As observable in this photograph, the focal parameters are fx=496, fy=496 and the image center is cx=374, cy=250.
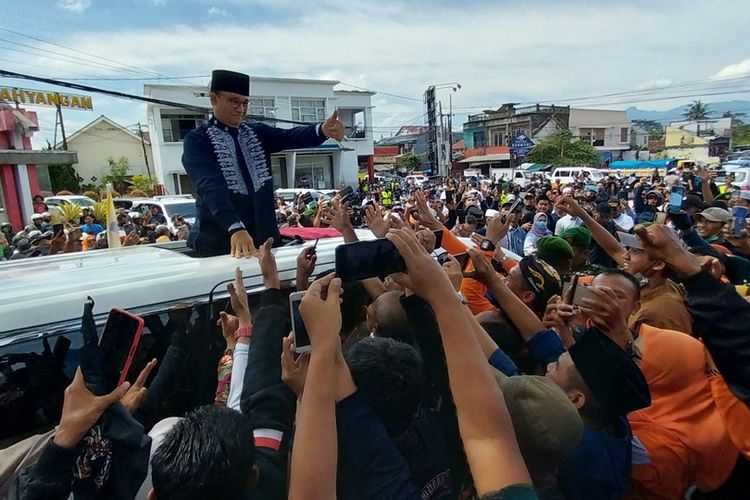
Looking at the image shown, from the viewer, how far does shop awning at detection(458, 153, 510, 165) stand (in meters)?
49.8

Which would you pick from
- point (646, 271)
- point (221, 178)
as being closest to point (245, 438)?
point (221, 178)

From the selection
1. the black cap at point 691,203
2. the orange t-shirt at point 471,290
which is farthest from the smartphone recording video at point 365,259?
the black cap at point 691,203

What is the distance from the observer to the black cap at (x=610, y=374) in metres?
1.46

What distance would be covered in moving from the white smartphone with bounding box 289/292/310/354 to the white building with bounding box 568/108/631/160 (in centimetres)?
5856

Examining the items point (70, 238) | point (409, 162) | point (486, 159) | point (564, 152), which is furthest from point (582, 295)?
point (409, 162)

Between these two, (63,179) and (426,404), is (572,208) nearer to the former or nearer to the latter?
(426,404)

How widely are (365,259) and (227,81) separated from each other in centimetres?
194

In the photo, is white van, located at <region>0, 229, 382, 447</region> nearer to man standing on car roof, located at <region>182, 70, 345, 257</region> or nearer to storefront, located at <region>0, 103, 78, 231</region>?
man standing on car roof, located at <region>182, 70, 345, 257</region>

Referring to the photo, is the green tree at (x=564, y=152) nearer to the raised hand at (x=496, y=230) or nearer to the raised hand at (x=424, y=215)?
the raised hand at (x=496, y=230)

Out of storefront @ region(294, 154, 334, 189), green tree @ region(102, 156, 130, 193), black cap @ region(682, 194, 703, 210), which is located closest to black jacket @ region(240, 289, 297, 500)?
black cap @ region(682, 194, 703, 210)

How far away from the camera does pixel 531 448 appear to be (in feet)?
4.20

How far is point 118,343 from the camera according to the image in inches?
47.8

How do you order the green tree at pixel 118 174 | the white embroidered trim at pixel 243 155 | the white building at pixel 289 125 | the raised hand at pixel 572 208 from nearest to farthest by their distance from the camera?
the white embroidered trim at pixel 243 155, the raised hand at pixel 572 208, the white building at pixel 289 125, the green tree at pixel 118 174

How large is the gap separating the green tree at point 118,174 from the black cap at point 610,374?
34553 millimetres
